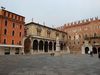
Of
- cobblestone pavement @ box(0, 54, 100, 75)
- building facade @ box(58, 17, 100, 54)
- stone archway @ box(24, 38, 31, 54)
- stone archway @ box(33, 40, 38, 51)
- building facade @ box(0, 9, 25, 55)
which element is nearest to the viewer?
cobblestone pavement @ box(0, 54, 100, 75)

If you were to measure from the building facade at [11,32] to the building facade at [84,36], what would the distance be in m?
24.0

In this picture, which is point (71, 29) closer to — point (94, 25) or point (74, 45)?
point (74, 45)

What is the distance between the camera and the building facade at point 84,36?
5200 centimetres

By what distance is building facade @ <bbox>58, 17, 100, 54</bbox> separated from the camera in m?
52.0

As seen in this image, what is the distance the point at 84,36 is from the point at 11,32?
99.0 ft

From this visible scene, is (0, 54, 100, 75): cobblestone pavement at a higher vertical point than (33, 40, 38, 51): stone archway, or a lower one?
lower

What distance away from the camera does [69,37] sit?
62531mm

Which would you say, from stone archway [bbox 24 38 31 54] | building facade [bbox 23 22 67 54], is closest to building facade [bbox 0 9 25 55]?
stone archway [bbox 24 38 31 54]

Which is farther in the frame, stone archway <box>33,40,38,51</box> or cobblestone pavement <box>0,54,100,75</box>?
stone archway <box>33,40,38,51</box>

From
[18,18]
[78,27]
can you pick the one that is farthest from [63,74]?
[78,27]

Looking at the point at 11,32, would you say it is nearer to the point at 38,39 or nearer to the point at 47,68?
the point at 38,39

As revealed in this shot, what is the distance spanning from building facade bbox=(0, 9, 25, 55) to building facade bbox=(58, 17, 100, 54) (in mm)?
24022

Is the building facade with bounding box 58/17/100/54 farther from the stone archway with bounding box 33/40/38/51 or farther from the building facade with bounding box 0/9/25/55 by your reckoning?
the building facade with bounding box 0/9/25/55

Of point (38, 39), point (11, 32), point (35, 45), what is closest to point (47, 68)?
point (11, 32)
